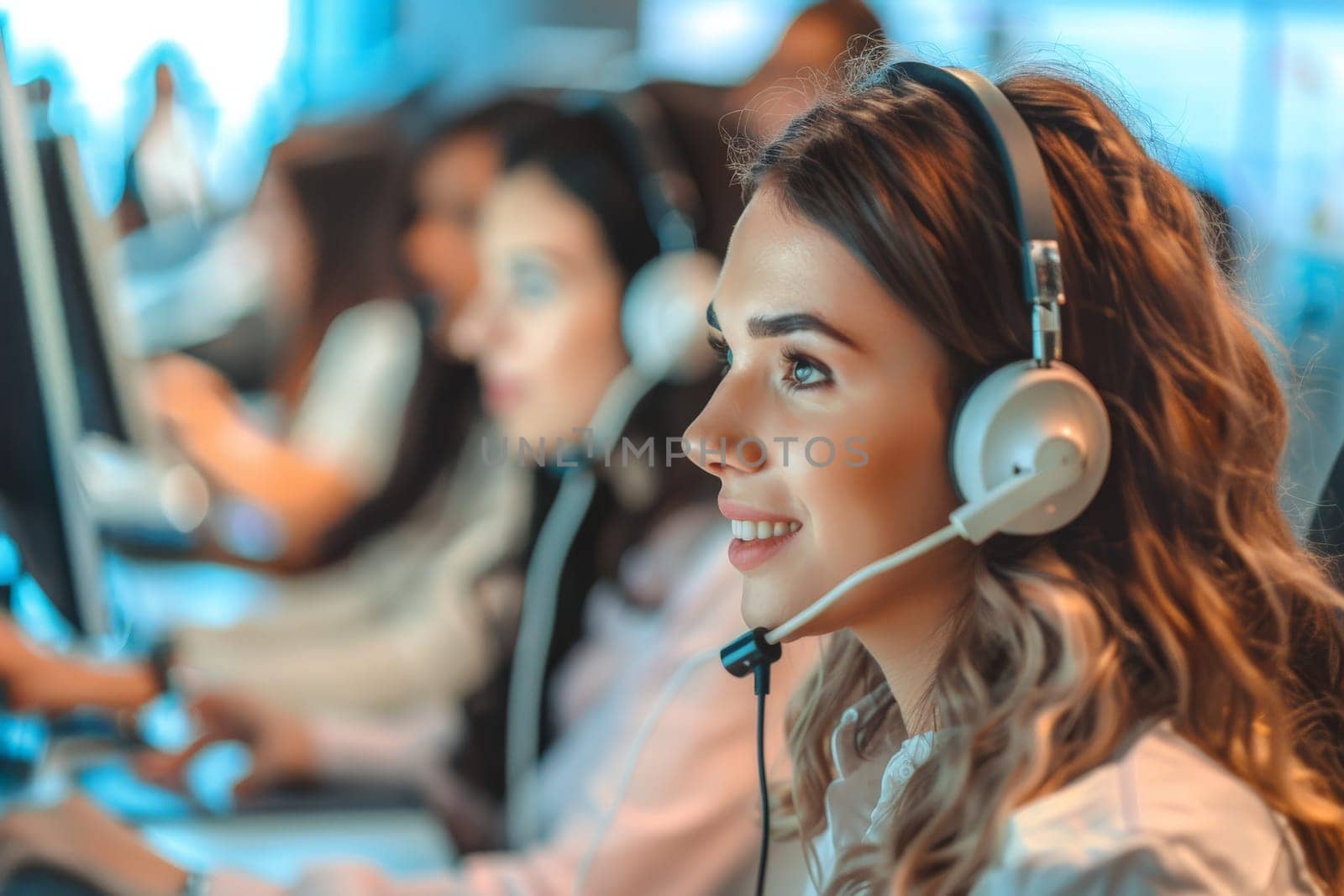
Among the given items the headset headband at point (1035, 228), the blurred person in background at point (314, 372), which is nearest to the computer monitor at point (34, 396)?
the headset headband at point (1035, 228)

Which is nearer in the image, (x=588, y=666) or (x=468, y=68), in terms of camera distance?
(x=588, y=666)

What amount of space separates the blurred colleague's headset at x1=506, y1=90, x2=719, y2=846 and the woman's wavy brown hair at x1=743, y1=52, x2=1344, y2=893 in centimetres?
55

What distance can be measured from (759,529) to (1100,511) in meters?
0.16

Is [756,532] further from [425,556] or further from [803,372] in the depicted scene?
[425,556]

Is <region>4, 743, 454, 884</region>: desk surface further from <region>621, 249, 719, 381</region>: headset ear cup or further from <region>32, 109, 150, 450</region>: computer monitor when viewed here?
<region>621, 249, 719, 381</region>: headset ear cup

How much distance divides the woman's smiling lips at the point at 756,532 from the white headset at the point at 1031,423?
5 centimetres

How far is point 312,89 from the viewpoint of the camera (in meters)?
3.52

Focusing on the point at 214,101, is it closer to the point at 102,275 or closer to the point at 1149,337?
the point at 102,275

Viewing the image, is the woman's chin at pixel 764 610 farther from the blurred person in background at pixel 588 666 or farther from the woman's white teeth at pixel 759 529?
the blurred person in background at pixel 588 666

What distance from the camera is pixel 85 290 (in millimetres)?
1221

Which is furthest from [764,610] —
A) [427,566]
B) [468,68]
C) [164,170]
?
[468,68]

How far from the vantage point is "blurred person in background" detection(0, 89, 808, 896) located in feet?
3.35

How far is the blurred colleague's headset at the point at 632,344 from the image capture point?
1207mm

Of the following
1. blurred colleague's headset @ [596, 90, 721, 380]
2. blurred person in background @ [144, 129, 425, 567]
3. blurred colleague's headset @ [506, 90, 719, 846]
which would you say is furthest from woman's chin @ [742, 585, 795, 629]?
blurred person in background @ [144, 129, 425, 567]
